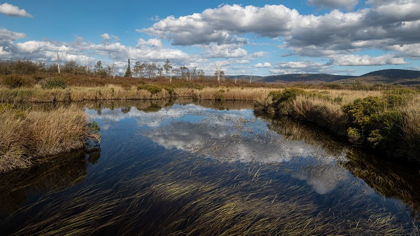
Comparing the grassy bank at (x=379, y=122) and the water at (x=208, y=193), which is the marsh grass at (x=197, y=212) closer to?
the water at (x=208, y=193)

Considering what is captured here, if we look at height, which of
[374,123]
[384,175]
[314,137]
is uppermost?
[374,123]

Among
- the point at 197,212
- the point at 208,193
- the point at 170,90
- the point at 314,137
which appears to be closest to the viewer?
the point at 197,212

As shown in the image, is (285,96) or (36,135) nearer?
(36,135)

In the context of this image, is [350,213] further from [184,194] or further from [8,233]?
[8,233]

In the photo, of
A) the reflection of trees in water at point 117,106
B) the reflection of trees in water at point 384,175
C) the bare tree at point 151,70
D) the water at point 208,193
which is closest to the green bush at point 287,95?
the reflection of trees in water at point 117,106

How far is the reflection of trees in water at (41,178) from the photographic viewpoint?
4.87 m

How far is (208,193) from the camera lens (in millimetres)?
5191

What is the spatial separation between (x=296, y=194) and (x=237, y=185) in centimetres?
133

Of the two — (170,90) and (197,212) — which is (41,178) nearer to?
(197,212)

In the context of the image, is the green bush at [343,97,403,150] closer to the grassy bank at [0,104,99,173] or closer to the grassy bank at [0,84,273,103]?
the grassy bank at [0,104,99,173]

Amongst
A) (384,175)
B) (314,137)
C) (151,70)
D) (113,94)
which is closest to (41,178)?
(384,175)

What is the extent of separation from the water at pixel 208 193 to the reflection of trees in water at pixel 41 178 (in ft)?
0.07

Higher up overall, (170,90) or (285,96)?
(170,90)

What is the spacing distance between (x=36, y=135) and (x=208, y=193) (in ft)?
17.4
